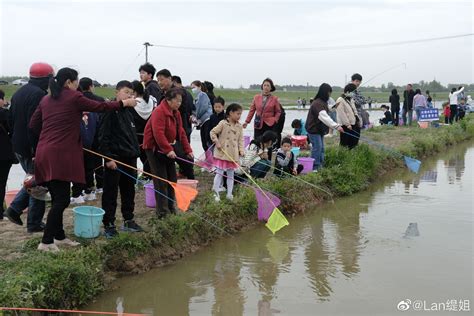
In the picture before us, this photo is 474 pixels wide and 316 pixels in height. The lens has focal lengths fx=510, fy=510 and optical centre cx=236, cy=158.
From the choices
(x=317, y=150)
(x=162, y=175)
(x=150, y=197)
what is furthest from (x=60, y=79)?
(x=317, y=150)

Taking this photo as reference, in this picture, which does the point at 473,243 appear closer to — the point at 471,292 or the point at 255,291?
the point at 471,292

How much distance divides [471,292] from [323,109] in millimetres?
4806

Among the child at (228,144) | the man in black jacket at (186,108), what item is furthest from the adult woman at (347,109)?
the child at (228,144)

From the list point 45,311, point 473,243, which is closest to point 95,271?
point 45,311

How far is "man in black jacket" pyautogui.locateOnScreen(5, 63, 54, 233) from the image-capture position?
530 cm

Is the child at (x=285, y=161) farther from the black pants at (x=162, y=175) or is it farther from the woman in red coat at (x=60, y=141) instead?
the woman in red coat at (x=60, y=141)

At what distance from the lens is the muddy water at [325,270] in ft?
14.9

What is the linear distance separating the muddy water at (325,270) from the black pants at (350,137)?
246 centimetres

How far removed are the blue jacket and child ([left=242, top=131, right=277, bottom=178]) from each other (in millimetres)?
985

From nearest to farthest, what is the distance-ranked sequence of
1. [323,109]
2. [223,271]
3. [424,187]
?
[223,271]
[323,109]
[424,187]

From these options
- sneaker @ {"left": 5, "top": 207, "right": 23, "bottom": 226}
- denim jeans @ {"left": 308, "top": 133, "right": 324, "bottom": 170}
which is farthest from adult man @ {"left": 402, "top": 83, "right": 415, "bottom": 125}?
sneaker @ {"left": 5, "top": 207, "right": 23, "bottom": 226}

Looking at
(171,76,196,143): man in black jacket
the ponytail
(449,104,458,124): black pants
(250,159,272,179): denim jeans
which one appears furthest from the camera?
(449,104,458,124): black pants

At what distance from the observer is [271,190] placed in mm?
7414

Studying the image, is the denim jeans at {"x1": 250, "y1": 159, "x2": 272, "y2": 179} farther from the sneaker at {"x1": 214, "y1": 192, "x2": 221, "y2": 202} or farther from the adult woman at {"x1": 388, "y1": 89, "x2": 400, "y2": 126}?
the adult woman at {"x1": 388, "y1": 89, "x2": 400, "y2": 126}
